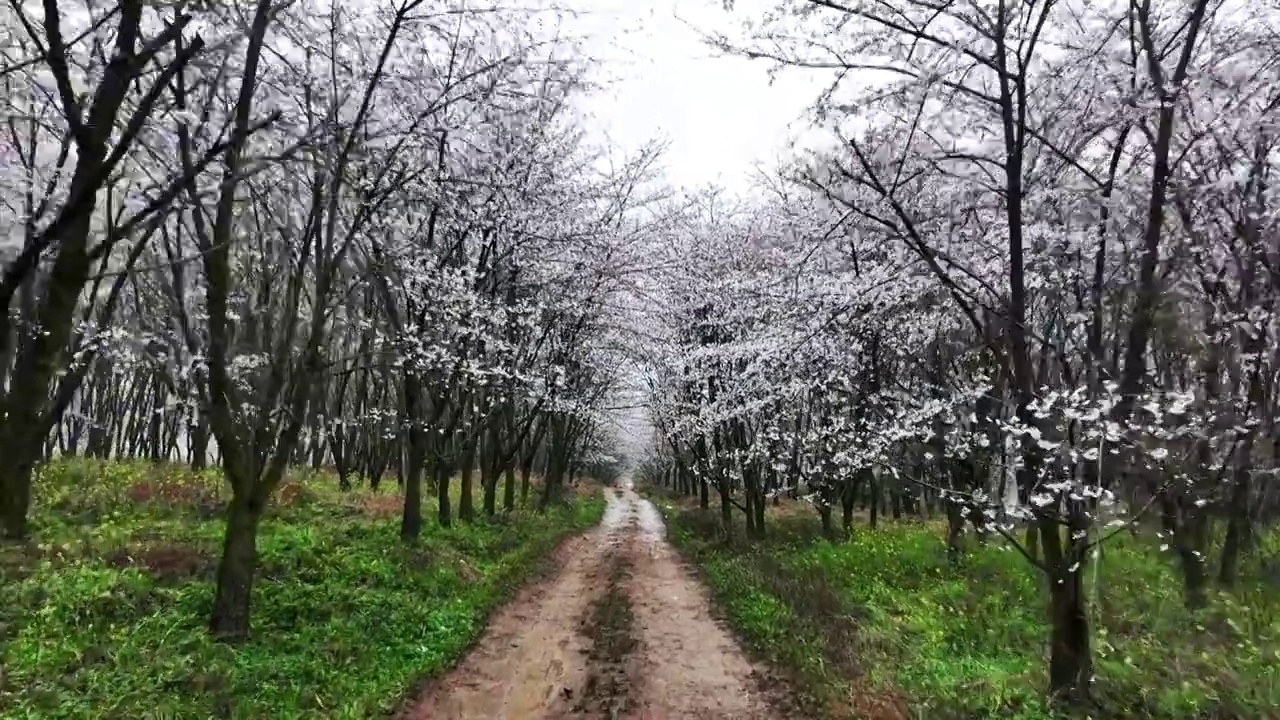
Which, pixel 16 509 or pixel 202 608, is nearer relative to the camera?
pixel 202 608

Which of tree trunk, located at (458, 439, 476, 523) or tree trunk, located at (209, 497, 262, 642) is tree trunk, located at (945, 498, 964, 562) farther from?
tree trunk, located at (209, 497, 262, 642)

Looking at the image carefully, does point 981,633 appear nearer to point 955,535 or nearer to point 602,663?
point 602,663

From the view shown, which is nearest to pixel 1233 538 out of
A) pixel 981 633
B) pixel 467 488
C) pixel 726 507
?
pixel 981 633

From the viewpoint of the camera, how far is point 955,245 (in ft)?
30.2

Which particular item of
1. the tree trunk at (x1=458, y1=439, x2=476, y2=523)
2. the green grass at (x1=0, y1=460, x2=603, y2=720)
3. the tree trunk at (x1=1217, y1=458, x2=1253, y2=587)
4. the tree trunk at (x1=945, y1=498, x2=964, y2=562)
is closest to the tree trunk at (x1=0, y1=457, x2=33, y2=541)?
the green grass at (x1=0, y1=460, x2=603, y2=720)

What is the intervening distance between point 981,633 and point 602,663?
173 inches

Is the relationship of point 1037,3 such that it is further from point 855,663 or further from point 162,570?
point 162,570

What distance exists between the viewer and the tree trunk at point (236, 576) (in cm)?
823

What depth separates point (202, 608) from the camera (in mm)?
8719

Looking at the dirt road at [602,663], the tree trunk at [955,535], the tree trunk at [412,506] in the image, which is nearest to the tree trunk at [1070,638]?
the dirt road at [602,663]

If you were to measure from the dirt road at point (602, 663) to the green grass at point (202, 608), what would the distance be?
0.45 m

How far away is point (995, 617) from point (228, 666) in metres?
8.58

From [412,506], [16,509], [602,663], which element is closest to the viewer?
[602,663]

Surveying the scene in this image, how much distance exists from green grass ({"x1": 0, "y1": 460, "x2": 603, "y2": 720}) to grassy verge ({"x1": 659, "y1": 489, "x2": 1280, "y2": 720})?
4.02 metres
